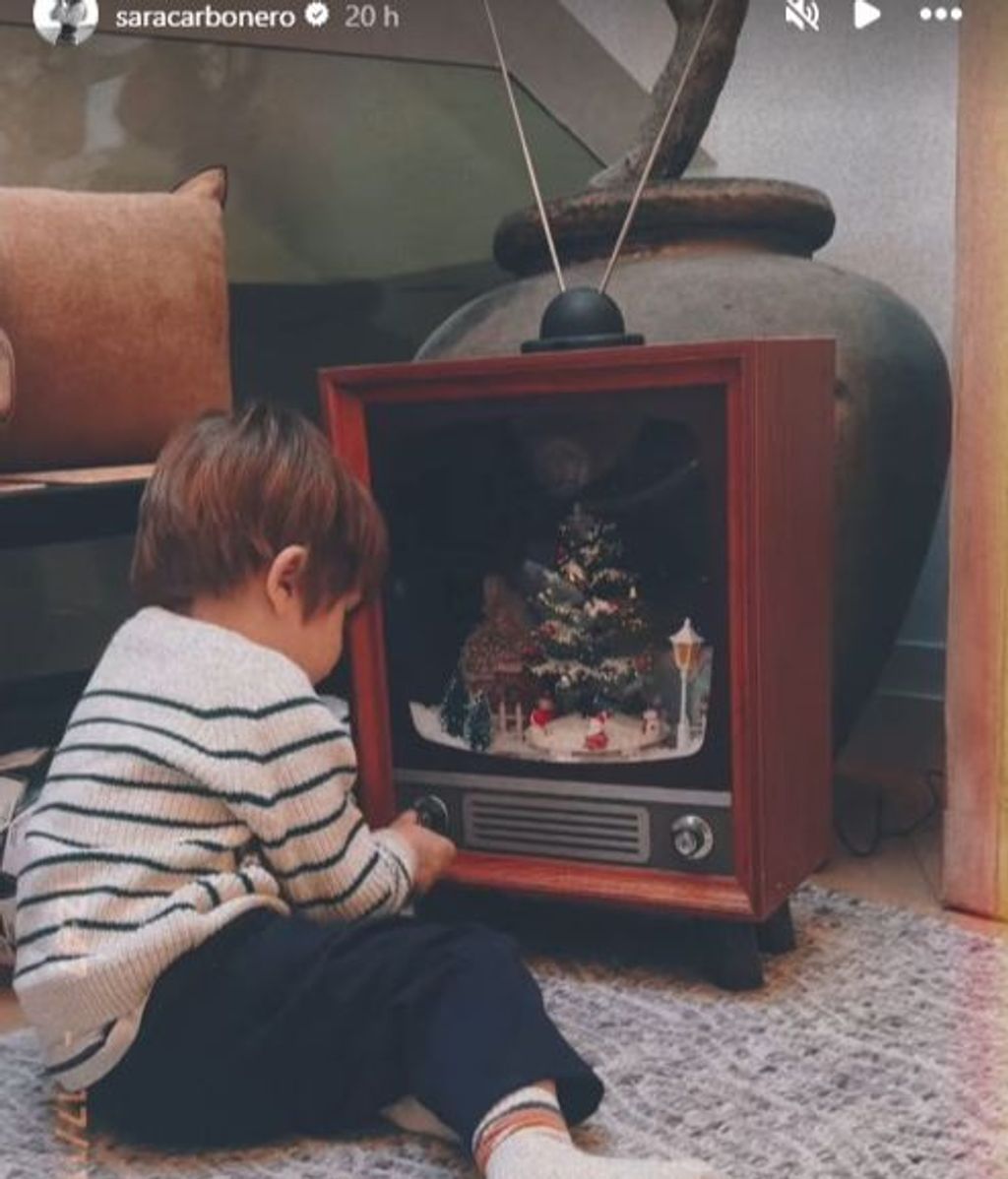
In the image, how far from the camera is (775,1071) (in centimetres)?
104

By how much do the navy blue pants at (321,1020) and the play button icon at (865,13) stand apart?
1166 millimetres

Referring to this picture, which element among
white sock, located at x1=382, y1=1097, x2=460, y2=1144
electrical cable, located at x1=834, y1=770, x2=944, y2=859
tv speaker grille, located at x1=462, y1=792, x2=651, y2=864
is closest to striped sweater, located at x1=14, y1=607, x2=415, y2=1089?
white sock, located at x1=382, y1=1097, x2=460, y2=1144

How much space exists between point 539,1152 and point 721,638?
0.45 meters

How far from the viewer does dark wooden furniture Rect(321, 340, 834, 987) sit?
3.67 ft

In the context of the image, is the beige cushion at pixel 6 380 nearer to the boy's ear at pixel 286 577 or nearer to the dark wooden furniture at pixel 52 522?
the dark wooden furniture at pixel 52 522

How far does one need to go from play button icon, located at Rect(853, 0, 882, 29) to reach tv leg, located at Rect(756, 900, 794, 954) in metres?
0.99

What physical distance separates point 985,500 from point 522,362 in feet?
1.41

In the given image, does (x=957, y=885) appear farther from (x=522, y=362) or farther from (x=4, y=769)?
(x=4, y=769)

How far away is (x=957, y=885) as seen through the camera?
1339mm

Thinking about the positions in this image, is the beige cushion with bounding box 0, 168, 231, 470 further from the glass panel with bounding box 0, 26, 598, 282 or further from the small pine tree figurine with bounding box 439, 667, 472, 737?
the small pine tree figurine with bounding box 439, 667, 472, 737

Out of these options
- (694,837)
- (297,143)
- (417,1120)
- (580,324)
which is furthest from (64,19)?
(417,1120)

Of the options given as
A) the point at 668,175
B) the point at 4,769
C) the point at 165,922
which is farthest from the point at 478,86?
the point at 165,922
